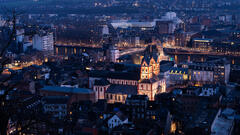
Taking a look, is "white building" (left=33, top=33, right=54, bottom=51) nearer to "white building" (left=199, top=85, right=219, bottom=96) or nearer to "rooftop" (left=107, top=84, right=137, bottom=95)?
"rooftop" (left=107, top=84, right=137, bottom=95)

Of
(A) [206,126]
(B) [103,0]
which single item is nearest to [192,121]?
(A) [206,126]

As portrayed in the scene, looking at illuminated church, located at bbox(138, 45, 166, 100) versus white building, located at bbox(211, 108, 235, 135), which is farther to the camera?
illuminated church, located at bbox(138, 45, 166, 100)

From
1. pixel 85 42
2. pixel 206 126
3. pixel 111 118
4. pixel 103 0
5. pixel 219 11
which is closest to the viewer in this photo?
pixel 206 126

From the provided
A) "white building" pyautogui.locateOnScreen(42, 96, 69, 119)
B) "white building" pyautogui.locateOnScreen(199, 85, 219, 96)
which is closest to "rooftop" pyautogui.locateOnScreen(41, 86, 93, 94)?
"white building" pyautogui.locateOnScreen(42, 96, 69, 119)

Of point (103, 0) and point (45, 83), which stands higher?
point (103, 0)

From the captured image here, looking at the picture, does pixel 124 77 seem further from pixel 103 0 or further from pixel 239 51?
pixel 103 0

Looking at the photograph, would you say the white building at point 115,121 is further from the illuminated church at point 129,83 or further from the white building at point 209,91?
the white building at point 209,91

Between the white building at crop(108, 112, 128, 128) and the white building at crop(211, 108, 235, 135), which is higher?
the white building at crop(108, 112, 128, 128)

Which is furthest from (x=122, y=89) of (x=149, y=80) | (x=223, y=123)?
(x=223, y=123)

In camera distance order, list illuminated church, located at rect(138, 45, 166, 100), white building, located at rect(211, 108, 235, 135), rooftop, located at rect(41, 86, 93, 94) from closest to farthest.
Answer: white building, located at rect(211, 108, 235, 135) < rooftop, located at rect(41, 86, 93, 94) < illuminated church, located at rect(138, 45, 166, 100)

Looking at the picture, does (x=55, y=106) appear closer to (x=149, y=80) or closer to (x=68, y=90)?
(x=68, y=90)

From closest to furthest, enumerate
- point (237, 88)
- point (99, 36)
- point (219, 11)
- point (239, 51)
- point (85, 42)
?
point (237, 88), point (239, 51), point (85, 42), point (99, 36), point (219, 11)
